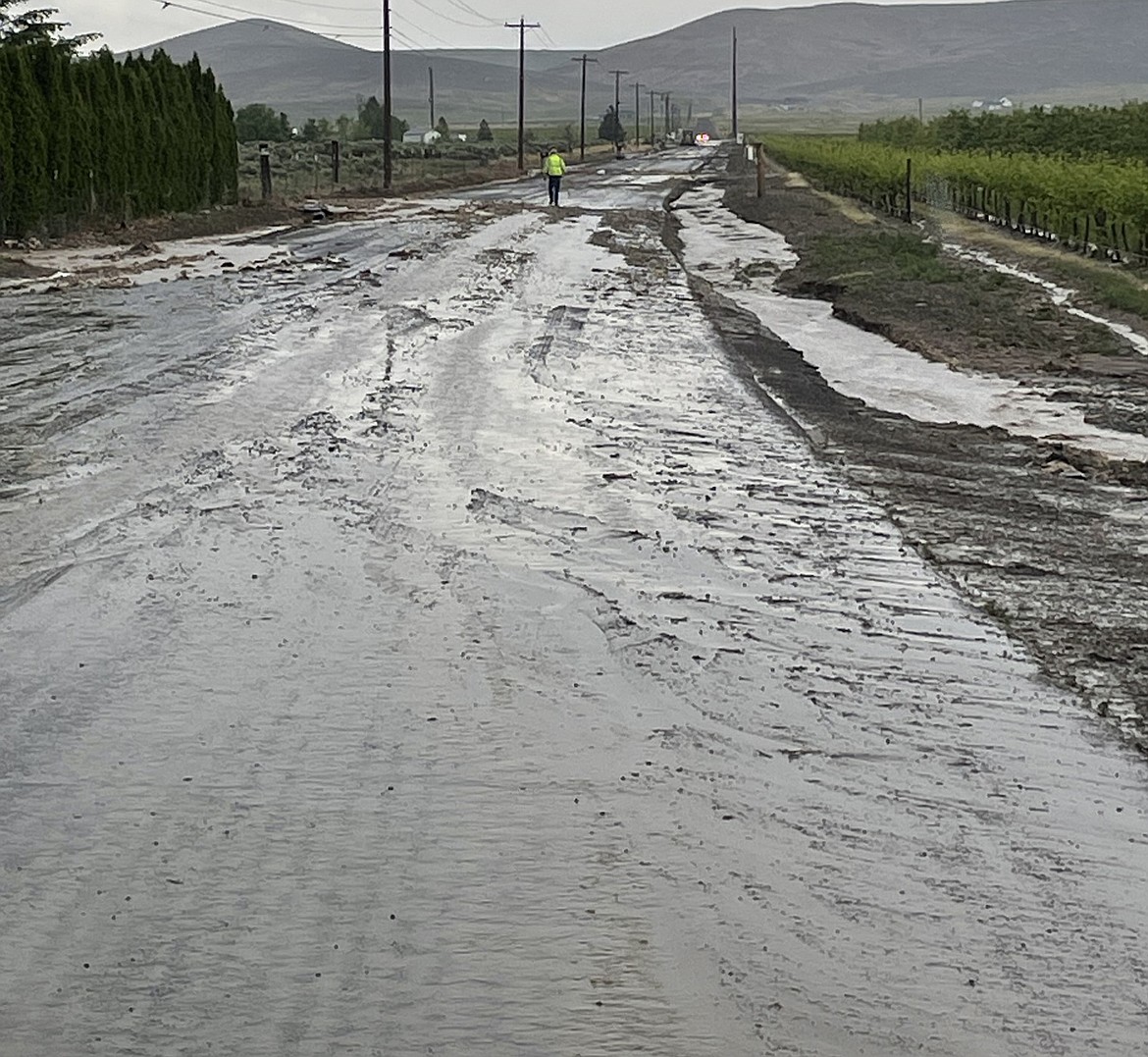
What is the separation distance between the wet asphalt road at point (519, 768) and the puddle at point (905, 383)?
8.08 ft

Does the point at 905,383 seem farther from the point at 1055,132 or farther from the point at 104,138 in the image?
the point at 1055,132

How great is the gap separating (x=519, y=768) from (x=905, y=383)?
10693 mm

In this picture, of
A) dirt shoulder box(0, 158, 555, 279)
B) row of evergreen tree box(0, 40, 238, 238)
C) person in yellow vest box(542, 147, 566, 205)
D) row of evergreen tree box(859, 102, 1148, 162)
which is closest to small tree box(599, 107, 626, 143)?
row of evergreen tree box(859, 102, 1148, 162)

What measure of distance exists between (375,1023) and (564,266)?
2228 cm

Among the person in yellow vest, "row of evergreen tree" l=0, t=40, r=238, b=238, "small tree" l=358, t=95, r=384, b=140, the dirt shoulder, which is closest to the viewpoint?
the dirt shoulder

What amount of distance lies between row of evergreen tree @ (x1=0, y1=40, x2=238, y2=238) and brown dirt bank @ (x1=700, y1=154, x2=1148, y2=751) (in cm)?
1428

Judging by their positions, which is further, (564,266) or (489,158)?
(489,158)

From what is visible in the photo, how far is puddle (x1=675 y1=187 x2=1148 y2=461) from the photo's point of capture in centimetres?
1338

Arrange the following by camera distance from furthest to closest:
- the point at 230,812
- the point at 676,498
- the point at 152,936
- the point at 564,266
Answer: the point at 564,266 → the point at 676,498 → the point at 230,812 → the point at 152,936

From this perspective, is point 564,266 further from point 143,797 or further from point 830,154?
point 830,154

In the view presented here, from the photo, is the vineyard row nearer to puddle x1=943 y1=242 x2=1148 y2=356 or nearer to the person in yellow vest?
puddle x1=943 y1=242 x2=1148 y2=356

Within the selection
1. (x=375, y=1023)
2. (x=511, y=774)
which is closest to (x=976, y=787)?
(x=511, y=774)

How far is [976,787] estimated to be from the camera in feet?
19.5

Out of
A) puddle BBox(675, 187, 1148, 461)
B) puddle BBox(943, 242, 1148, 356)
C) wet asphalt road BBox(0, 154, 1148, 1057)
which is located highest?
puddle BBox(943, 242, 1148, 356)
